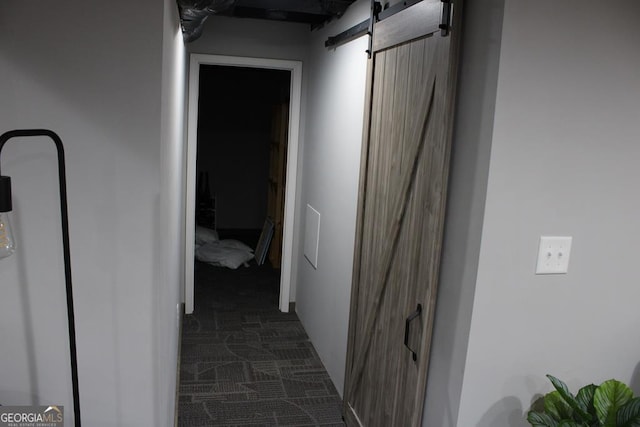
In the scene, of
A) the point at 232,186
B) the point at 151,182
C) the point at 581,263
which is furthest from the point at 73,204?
the point at 232,186

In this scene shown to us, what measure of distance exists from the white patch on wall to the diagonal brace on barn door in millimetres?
1183

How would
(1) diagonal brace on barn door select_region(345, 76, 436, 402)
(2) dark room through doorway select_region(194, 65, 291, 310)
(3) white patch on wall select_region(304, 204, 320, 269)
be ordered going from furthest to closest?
(2) dark room through doorway select_region(194, 65, 291, 310), (3) white patch on wall select_region(304, 204, 320, 269), (1) diagonal brace on barn door select_region(345, 76, 436, 402)

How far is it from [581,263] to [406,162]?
0.75m

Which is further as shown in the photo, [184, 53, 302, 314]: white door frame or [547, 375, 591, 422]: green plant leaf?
[184, 53, 302, 314]: white door frame

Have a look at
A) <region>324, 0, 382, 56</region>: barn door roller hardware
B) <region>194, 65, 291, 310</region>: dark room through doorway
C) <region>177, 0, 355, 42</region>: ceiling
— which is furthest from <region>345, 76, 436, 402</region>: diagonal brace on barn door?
<region>194, 65, 291, 310</region>: dark room through doorway

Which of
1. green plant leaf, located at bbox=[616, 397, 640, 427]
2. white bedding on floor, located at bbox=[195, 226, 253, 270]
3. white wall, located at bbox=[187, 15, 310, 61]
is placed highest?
white wall, located at bbox=[187, 15, 310, 61]

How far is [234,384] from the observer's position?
350 centimetres

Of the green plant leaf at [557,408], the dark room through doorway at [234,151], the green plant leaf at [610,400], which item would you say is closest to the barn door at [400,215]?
the green plant leaf at [557,408]

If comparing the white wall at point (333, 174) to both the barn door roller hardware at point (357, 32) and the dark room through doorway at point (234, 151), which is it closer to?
the barn door roller hardware at point (357, 32)

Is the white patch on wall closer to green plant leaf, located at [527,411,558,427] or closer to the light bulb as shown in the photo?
green plant leaf, located at [527,411,558,427]

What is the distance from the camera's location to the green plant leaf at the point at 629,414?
168cm

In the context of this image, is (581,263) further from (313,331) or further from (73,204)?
(313,331)

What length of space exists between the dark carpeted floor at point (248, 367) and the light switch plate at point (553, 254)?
5.51 ft

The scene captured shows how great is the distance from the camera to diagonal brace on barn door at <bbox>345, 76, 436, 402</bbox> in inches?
85.4
